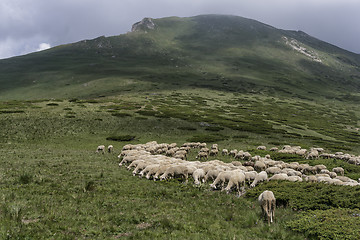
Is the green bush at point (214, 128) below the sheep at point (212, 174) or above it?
below

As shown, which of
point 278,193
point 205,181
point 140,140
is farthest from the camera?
point 140,140

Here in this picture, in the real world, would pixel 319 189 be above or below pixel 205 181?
above

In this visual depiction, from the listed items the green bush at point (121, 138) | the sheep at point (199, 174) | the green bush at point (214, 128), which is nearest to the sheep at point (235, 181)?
the sheep at point (199, 174)

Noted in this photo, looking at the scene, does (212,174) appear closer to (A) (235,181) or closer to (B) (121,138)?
(A) (235,181)

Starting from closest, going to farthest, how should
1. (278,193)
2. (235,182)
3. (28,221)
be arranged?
(28,221) < (278,193) < (235,182)

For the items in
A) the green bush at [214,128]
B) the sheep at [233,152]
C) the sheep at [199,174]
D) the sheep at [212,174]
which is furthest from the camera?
the green bush at [214,128]

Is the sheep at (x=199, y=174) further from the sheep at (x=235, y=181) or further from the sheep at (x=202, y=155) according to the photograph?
the sheep at (x=202, y=155)

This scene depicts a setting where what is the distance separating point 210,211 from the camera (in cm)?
1405

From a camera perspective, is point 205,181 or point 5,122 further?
point 5,122

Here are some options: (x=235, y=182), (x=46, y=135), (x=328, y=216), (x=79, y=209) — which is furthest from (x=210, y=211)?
(x=46, y=135)

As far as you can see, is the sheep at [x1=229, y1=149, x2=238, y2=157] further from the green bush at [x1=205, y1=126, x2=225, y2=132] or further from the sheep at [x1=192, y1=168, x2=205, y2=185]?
the green bush at [x1=205, y1=126, x2=225, y2=132]

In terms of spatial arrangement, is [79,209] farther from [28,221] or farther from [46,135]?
[46,135]

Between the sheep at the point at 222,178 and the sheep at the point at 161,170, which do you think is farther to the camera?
the sheep at the point at 161,170

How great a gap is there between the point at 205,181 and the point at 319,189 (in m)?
9.69
